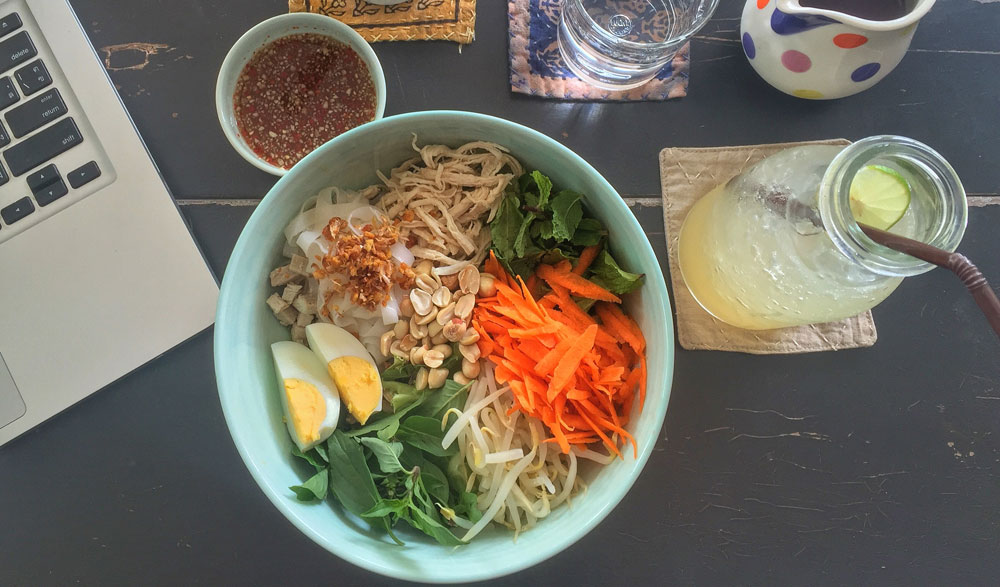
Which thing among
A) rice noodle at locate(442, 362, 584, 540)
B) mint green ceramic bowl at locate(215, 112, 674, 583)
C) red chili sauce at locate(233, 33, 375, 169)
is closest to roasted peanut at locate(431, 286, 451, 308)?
rice noodle at locate(442, 362, 584, 540)

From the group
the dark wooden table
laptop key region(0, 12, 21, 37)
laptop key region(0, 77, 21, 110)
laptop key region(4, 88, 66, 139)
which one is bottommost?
the dark wooden table

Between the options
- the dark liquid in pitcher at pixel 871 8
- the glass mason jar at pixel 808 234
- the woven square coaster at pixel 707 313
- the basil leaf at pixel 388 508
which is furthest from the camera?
the woven square coaster at pixel 707 313

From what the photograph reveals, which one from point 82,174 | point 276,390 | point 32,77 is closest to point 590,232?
point 276,390

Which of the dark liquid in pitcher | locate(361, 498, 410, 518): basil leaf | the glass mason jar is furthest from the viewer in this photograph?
the dark liquid in pitcher

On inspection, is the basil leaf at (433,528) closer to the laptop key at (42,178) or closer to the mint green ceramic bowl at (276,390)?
the mint green ceramic bowl at (276,390)

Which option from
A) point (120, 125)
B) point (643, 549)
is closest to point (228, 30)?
point (120, 125)

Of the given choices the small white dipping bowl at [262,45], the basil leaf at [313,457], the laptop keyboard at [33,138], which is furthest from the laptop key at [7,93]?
the basil leaf at [313,457]

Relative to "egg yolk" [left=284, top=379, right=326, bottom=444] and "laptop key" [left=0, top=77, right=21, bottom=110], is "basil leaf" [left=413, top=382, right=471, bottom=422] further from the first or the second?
"laptop key" [left=0, top=77, right=21, bottom=110]
